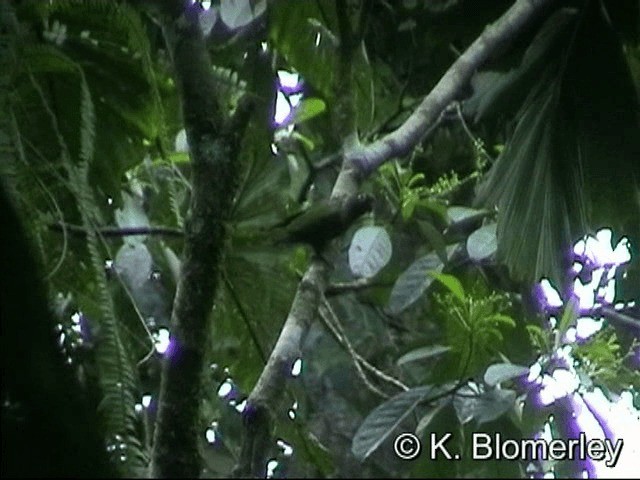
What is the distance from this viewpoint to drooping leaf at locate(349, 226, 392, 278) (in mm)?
1576

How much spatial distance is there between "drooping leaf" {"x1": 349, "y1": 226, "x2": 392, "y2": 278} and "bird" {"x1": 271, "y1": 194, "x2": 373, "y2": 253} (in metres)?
0.37

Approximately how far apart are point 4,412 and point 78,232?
0.84m

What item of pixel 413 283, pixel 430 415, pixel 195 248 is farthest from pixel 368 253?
pixel 195 248

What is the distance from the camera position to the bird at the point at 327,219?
1.14m

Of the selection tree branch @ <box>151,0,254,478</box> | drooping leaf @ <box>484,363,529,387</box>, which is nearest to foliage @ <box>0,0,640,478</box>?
drooping leaf @ <box>484,363,529,387</box>

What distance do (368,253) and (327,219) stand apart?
44 centimetres

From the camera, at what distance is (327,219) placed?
115 cm

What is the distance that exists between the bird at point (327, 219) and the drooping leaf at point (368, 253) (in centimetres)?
37

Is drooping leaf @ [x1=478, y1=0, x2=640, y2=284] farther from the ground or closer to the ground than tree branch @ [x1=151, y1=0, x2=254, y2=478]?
farther from the ground

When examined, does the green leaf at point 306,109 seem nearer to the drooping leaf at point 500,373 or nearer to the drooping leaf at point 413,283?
the drooping leaf at point 413,283

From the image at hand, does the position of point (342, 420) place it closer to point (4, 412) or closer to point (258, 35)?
point (258, 35)

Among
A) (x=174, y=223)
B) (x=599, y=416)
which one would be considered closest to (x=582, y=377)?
(x=599, y=416)

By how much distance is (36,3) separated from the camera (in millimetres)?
1438

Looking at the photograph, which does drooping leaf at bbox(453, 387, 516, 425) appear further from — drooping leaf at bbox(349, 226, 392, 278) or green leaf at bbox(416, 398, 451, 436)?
drooping leaf at bbox(349, 226, 392, 278)
